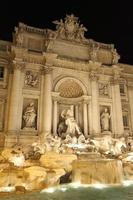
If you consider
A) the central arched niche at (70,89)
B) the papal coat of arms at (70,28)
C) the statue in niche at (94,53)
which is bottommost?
the central arched niche at (70,89)

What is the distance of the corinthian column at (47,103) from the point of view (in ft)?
60.4

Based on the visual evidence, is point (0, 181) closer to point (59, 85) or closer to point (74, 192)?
point (74, 192)

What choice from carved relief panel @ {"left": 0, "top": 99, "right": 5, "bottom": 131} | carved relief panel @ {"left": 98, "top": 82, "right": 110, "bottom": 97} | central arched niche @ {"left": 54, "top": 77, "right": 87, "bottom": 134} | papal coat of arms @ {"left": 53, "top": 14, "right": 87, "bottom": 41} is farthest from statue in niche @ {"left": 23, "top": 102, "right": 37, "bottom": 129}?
papal coat of arms @ {"left": 53, "top": 14, "right": 87, "bottom": 41}

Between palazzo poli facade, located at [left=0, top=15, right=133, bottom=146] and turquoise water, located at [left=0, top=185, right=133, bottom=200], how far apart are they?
304 inches

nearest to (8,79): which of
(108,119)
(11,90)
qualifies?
(11,90)

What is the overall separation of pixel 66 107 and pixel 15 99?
540cm

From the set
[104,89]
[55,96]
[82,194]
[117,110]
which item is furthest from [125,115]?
[82,194]

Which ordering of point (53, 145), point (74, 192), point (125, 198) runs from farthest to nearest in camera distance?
1. point (53, 145)
2. point (74, 192)
3. point (125, 198)

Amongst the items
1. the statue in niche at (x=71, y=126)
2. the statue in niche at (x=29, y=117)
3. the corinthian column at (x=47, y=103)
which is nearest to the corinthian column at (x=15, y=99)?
the statue in niche at (x=29, y=117)

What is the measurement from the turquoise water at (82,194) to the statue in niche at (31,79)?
11.3 metres

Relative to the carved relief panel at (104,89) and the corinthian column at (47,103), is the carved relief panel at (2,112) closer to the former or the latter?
the corinthian column at (47,103)

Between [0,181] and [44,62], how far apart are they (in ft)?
41.3

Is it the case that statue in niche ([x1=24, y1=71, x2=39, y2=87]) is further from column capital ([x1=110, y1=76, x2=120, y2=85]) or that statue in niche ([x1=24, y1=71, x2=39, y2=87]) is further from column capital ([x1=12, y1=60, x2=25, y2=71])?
column capital ([x1=110, y1=76, x2=120, y2=85])

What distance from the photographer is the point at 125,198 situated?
8812mm
